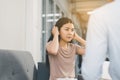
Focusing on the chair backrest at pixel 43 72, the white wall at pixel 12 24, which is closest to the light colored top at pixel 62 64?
the chair backrest at pixel 43 72

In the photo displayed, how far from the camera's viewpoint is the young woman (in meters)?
2.14

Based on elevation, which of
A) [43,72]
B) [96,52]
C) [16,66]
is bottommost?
[43,72]

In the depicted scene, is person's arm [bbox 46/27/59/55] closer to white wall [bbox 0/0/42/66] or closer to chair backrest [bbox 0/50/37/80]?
chair backrest [bbox 0/50/37/80]

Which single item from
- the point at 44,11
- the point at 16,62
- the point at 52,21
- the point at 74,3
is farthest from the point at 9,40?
the point at 74,3

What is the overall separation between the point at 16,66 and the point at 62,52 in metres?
0.46

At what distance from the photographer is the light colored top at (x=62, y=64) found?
2125mm

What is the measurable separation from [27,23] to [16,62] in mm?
1058

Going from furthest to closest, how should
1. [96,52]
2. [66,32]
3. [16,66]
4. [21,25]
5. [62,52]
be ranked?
[21,25], [66,32], [62,52], [16,66], [96,52]

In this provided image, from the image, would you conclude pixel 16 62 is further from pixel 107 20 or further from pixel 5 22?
pixel 107 20

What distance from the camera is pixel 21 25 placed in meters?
2.88

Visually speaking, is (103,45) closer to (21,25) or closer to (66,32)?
(66,32)

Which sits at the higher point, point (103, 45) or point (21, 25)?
point (21, 25)

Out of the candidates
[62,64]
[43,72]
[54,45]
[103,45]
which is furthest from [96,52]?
[43,72]

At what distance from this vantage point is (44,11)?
3.86 metres
